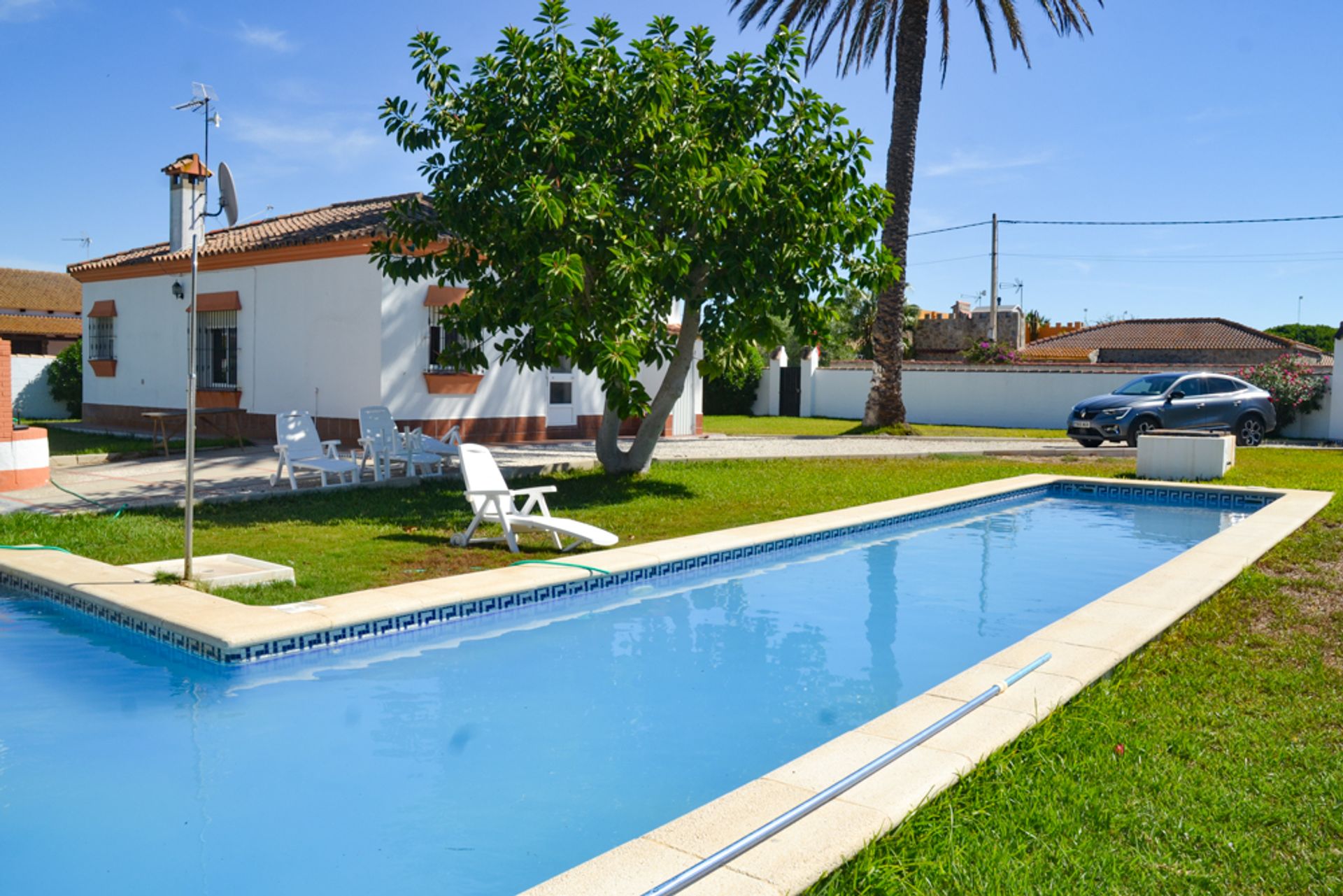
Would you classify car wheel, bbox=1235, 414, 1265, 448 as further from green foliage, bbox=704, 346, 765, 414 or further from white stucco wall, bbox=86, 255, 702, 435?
green foliage, bbox=704, 346, 765, 414

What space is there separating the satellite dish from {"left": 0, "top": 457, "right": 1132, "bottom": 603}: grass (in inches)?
105

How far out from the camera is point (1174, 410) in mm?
20562

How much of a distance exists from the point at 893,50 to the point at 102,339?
772 inches

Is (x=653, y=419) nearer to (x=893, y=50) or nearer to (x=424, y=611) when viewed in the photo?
(x=424, y=611)

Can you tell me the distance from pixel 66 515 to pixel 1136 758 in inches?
377

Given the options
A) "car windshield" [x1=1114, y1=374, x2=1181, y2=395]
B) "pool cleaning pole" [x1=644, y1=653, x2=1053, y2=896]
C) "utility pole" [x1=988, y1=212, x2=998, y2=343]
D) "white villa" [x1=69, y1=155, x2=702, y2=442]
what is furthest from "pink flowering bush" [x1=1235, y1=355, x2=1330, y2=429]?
"pool cleaning pole" [x1=644, y1=653, x2=1053, y2=896]

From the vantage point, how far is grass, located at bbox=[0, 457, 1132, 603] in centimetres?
824

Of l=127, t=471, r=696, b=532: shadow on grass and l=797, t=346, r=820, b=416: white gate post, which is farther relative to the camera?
l=797, t=346, r=820, b=416: white gate post

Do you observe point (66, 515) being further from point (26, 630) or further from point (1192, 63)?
point (1192, 63)

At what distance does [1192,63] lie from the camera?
23.8 metres

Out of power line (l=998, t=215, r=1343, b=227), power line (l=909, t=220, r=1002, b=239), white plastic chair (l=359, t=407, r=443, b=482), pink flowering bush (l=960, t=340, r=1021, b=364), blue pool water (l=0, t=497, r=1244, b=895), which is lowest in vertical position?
blue pool water (l=0, t=497, r=1244, b=895)

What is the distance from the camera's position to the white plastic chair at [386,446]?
13.1 m

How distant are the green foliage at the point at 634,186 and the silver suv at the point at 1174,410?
34.9ft

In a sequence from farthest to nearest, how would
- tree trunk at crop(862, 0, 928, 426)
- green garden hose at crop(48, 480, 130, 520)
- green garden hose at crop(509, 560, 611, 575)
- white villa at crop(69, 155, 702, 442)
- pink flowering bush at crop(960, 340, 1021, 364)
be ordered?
pink flowering bush at crop(960, 340, 1021, 364) → tree trunk at crop(862, 0, 928, 426) → white villa at crop(69, 155, 702, 442) → green garden hose at crop(48, 480, 130, 520) → green garden hose at crop(509, 560, 611, 575)
